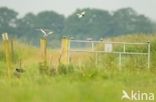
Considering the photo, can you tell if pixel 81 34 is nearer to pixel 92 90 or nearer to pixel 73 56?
pixel 73 56

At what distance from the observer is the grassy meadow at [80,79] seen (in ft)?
19.6

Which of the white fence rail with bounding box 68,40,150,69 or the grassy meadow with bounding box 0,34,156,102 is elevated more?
the white fence rail with bounding box 68,40,150,69

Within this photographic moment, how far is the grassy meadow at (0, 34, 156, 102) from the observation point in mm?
5984

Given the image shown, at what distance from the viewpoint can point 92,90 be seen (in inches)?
243

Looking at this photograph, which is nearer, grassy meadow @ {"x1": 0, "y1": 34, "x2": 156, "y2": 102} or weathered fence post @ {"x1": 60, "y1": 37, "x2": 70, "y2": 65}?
grassy meadow @ {"x1": 0, "y1": 34, "x2": 156, "y2": 102}

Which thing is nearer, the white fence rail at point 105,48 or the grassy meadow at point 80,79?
the grassy meadow at point 80,79

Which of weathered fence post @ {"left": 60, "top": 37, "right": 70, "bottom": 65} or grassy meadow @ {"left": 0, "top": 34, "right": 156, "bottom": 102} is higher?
weathered fence post @ {"left": 60, "top": 37, "right": 70, "bottom": 65}

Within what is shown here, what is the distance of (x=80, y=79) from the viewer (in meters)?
9.29

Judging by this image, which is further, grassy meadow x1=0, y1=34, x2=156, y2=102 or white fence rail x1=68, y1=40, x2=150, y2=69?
white fence rail x1=68, y1=40, x2=150, y2=69

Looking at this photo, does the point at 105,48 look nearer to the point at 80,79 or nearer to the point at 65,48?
the point at 65,48

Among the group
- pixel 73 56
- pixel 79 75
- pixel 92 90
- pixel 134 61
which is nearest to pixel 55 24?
pixel 73 56

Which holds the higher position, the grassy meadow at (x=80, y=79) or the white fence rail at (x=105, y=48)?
the white fence rail at (x=105, y=48)

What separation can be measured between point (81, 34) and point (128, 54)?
6.02 metres

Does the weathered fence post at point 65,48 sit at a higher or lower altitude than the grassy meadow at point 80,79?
higher
